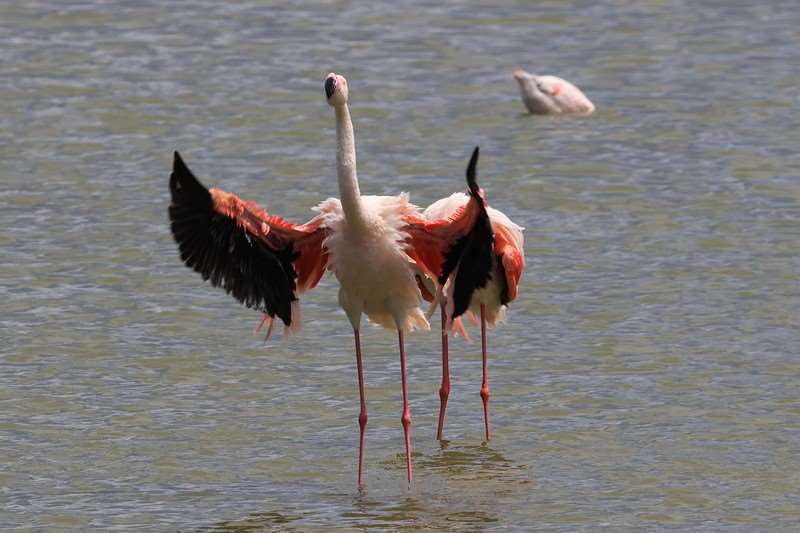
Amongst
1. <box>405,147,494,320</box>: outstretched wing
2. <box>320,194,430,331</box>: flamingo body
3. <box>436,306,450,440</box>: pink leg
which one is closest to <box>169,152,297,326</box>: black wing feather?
<box>320,194,430,331</box>: flamingo body

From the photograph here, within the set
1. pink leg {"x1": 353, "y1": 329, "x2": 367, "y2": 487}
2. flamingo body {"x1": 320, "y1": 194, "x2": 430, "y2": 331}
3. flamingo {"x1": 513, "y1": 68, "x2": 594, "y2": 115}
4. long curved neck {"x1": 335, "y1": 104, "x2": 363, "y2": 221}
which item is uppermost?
long curved neck {"x1": 335, "y1": 104, "x2": 363, "y2": 221}

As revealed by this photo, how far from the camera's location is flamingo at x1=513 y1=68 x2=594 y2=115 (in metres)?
23.2

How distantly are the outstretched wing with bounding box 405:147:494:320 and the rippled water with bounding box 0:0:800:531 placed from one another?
4.07 ft

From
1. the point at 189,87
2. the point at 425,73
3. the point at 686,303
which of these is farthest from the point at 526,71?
the point at 686,303

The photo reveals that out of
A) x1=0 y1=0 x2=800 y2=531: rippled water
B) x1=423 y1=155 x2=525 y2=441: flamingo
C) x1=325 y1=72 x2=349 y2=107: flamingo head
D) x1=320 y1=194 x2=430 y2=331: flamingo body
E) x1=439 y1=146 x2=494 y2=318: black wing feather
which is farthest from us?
x1=423 y1=155 x2=525 y2=441: flamingo

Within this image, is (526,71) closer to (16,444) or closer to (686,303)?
(686,303)

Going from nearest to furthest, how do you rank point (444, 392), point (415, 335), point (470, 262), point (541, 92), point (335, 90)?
point (335, 90), point (470, 262), point (444, 392), point (415, 335), point (541, 92)

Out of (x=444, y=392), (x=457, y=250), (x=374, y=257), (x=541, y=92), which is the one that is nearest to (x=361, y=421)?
(x=444, y=392)

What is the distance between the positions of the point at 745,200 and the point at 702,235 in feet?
4.32

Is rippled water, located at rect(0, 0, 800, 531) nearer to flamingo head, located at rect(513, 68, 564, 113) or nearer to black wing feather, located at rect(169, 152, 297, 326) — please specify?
flamingo head, located at rect(513, 68, 564, 113)

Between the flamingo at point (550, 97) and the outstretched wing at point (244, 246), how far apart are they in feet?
37.2

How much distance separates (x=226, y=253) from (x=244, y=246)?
0.14 metres

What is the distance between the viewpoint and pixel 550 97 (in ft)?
76.4

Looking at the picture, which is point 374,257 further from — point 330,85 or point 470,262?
point 330,85
